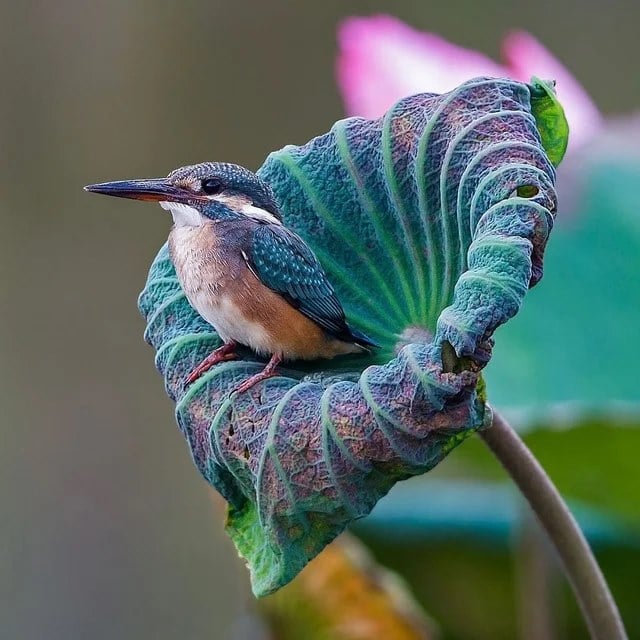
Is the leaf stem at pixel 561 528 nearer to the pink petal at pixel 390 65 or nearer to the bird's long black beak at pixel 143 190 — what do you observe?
the bird's long black beak at pixel 143 190

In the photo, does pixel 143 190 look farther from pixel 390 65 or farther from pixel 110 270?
pixel 110 270

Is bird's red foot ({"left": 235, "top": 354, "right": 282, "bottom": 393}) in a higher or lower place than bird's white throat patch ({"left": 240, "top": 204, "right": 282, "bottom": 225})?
lower

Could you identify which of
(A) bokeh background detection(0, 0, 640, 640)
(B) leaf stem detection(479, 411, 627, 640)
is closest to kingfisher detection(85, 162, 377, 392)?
(B) leaf stem detection(479, 411, 627, 640)

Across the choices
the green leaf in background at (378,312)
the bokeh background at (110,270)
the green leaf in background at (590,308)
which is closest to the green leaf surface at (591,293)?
the green leaf in background at (590,308)

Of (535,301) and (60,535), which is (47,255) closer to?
(60,535)

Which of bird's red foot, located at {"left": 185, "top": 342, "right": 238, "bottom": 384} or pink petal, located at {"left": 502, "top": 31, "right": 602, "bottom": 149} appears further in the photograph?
pink petal, located at {"left": 502, "top": 31, "right": 602, "bottom": 149}

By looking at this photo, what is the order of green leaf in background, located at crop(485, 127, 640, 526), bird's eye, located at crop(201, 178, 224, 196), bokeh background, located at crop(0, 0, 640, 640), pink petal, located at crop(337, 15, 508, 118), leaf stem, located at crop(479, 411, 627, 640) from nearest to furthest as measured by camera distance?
leaf stem, located at crop(479, 411, 627, 640) → bird's eye, located at crop(201, 178, 224, 196) → pink petal, located at crop(337, 15, 508, 118) → green leaf in background, located at crop(485, 127, 640, 526) → bokeh background, located at crop(0, 0, 640, 640)

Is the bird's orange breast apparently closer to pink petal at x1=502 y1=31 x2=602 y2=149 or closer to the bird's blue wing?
the bird's blue wing

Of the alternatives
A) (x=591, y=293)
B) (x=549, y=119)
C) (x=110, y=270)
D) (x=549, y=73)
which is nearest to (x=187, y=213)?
(x=549, y=119)
